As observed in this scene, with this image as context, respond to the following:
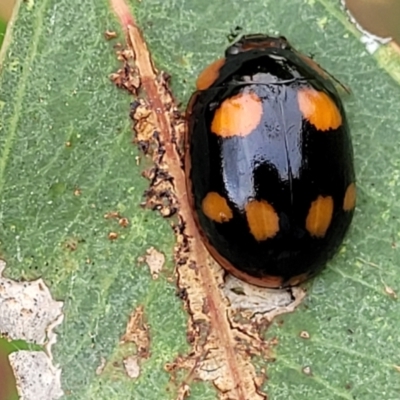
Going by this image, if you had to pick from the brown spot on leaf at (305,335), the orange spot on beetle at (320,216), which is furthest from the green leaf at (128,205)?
the orange spot on beetle at (320,216)

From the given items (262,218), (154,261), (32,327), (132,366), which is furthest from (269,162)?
(32,327)

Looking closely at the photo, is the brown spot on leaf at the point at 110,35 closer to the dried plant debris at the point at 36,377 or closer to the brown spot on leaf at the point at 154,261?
the brown spot on leaf at the point at 154,261

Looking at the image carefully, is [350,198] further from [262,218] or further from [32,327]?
[32,327]

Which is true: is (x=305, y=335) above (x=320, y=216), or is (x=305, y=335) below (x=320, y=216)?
below

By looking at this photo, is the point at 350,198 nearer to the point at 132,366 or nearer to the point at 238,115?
the point at 238,115

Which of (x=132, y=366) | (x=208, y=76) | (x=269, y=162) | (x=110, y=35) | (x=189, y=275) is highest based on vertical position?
(x=110, y=35)
